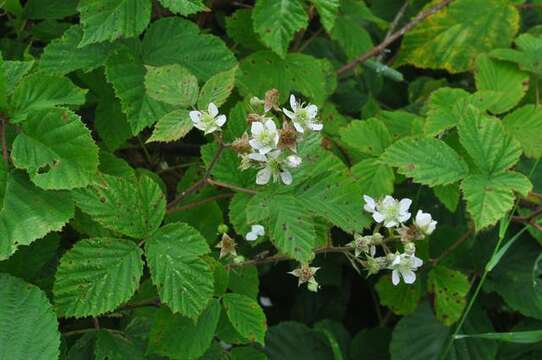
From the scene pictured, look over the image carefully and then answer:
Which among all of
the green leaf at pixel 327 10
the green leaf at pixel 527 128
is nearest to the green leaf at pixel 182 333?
the green leaf at pixel 327 10

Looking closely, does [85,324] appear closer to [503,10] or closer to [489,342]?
[489,342]

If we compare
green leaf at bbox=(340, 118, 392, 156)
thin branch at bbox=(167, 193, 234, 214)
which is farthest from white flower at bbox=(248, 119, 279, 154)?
green leaf at bbox=(340, 118, 392, 156)

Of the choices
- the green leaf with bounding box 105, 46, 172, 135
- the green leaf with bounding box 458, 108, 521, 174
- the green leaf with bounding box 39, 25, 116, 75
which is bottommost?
the green leaf with bounding box 458, 108, 521, 174

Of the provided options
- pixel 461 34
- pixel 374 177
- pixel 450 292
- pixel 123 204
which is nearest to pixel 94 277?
pixel 123 204

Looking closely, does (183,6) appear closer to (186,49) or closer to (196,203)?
(186,49)

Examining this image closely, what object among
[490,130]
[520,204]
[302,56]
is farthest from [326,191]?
[520,204]

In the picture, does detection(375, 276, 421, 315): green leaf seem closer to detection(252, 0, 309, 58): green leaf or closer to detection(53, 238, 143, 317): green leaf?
detection(252, 0, 309, 58): green leaf
